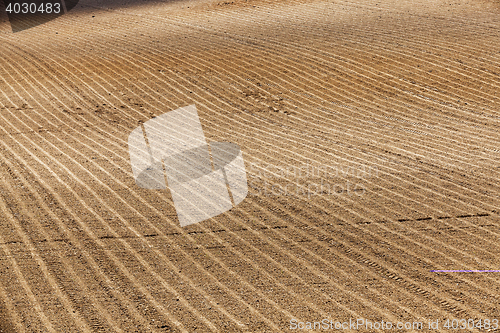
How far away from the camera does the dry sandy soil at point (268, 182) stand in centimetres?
407

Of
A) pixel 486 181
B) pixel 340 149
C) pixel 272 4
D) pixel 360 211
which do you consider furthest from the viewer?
pixel 272 4

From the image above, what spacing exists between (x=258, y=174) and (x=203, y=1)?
12728mm

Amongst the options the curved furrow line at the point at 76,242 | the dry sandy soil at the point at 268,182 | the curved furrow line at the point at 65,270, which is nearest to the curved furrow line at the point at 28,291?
the dry sandy soil at the point at 268,182

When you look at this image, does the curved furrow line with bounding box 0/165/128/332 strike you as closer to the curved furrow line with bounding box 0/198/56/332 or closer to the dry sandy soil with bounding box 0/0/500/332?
the dry sandy soil with bounding box 0/0/500/332

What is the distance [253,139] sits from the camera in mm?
7461

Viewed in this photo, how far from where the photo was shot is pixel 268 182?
6059 mm

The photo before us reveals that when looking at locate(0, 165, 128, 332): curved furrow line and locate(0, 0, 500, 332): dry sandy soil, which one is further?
locate(0, 0, 500, 332): dry sandy soil

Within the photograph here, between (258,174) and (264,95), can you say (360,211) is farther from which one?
(264,95)

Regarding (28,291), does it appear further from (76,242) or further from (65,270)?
(76,242)

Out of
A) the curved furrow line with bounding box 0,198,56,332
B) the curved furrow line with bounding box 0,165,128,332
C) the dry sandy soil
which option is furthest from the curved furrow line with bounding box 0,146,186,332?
the curved furrow line with bounding box 0,198,56,332

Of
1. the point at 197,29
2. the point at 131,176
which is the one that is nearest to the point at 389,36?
the point at 197,29

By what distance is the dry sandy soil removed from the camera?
4.07 metres

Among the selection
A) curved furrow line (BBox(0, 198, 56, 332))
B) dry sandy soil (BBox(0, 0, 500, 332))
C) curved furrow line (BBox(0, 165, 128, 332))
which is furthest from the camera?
dry sandy soil (BBox(0, 0, 500, 332))

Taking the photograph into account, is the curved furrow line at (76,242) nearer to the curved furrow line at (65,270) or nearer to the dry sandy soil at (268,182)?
the dry sandy soil at (268,182)
